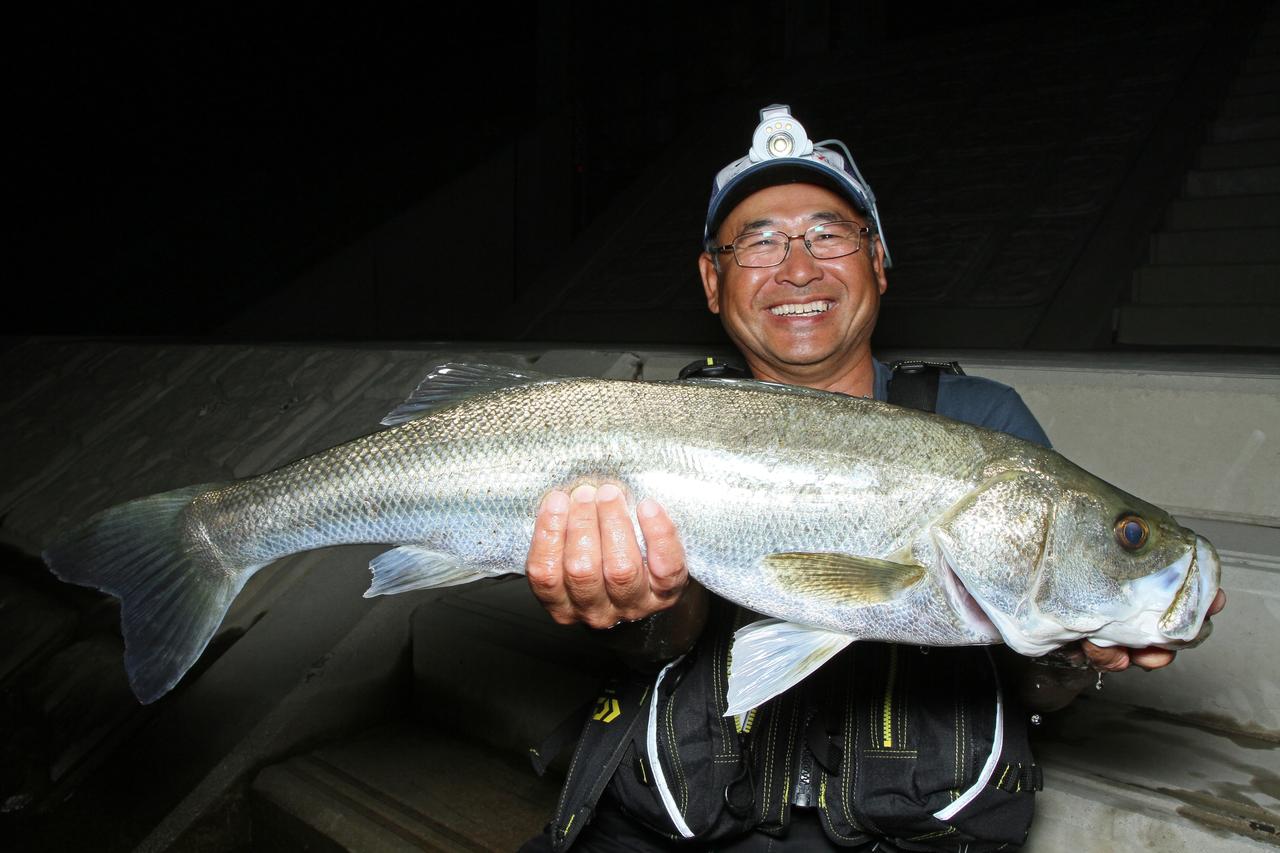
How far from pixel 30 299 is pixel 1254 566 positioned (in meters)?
11.4

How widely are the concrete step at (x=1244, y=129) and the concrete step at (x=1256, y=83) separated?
458mm

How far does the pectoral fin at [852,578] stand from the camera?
5.24 feet

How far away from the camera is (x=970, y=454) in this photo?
5.48ft

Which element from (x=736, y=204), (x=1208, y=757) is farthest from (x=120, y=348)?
(x=1208, y=757)

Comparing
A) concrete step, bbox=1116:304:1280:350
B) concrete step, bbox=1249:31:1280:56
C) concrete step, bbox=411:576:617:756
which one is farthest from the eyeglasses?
concrete step, bbox=1249:31:1280:56

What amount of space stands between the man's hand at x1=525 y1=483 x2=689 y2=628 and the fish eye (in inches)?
33.0

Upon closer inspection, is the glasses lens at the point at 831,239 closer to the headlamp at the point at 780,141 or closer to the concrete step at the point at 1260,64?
the headlamp at the point at 780,141

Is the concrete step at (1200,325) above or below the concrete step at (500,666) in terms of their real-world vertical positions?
above

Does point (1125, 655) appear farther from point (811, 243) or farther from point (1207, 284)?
point (1207, 284)

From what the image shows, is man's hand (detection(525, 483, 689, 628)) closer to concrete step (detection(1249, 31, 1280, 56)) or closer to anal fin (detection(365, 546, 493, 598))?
anal fin (detection(365, 546, 493, 598))

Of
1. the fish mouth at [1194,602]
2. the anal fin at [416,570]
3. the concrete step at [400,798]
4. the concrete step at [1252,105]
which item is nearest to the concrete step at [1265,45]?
the concrete step at [1252,105]

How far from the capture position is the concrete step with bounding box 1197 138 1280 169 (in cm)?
645

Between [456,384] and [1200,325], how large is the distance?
18.8 feet

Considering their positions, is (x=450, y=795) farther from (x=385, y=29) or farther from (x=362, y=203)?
(x=385, y=29)
